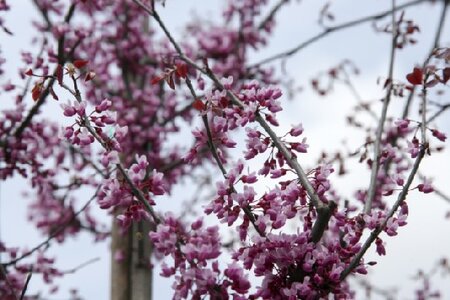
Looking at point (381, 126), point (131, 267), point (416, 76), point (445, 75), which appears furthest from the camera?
point (131, 267)

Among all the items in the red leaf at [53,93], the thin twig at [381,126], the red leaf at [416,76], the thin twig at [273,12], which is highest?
the thin twig at [273,12]

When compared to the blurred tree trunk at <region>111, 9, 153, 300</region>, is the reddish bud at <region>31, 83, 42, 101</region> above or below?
below

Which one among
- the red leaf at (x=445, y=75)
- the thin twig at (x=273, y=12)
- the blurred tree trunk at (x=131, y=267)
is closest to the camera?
the red leaf at (x=445, y=75)

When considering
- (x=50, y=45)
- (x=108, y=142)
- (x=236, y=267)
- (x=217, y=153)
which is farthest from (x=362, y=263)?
(x=50, y=45)

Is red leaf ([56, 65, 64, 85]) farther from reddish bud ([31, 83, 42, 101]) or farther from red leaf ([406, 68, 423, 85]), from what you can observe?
red leaf ([406, 68, 423, 85])

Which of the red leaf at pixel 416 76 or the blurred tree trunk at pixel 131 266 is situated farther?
the blurred tree trunk at pixel 131 266

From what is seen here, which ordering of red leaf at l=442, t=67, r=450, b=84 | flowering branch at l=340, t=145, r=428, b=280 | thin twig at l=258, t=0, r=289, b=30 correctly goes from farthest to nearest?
thin twig at l=258, t=0, r=289, b=30
red leaf at l=442, t=67, r=450, b=84
flowering branch at l=340, t=145, r=428, b=280

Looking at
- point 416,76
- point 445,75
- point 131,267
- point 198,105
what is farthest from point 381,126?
point 131,267

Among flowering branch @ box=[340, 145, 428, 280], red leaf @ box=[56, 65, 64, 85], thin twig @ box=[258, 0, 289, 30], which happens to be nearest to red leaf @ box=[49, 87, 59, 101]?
red leaf @ box=[56, 65, 64, 85]

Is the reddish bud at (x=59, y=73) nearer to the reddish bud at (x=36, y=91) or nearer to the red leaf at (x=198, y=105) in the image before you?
the reddish bud at (x=36, y=91)

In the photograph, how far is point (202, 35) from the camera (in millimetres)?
9633

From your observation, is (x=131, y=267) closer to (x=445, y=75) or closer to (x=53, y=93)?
(x=53, y=93)

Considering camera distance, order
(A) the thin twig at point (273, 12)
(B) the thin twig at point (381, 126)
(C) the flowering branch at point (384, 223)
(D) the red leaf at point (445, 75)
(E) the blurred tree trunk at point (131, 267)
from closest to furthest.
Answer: (C) the flowering branch at point (384, 223)
(D) the red leaf at point (445, 75)
(B) the thin twig at point (381, 126)
(E) the blurred tree trunk at point (131, 267)
(A) the thin twig at point (273, 12)

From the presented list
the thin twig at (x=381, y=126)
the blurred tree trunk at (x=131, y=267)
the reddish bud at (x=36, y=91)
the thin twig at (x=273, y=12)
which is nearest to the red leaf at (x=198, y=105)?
the reddish bud at (x=36, y=91)
